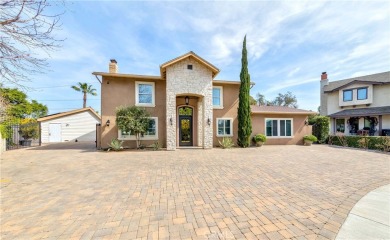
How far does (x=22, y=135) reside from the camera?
659 inches

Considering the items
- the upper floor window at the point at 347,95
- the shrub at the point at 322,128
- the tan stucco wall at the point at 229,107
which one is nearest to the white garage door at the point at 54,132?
the tan stucco wall at the point at 229,107

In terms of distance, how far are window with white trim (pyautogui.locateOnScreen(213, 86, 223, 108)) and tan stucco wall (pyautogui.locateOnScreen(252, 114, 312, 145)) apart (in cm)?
356

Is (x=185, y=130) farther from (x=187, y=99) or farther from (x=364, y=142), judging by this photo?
(x=364, y=142)

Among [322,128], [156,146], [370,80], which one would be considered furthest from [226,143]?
[370,80]

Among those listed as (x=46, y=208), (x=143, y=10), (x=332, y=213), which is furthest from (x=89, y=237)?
(x=143, y=10)

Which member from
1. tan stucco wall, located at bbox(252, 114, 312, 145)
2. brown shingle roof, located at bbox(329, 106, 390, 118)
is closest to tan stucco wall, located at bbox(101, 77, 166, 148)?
tan stucco wall, located at bbox(252, 114, 312, 145)

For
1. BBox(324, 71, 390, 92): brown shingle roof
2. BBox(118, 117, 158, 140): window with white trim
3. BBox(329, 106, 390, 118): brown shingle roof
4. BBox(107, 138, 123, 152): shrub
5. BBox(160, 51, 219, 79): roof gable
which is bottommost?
BBox(107, 138, 123, 152): shrub

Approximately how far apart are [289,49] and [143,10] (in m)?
10.7

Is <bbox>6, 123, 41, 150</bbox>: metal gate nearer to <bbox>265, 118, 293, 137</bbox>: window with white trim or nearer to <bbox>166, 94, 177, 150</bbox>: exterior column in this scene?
<bbox>166, 94, 177, 150</bbox>: exterior column

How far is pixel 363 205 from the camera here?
11.3ft

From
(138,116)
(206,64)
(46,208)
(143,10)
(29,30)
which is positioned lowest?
(46,208)

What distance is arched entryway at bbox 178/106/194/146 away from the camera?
1380 centimetres

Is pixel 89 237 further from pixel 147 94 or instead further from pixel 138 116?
pixel 147 94

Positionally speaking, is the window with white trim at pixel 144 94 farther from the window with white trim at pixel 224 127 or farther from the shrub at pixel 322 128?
the shrub at pixel 322 128
